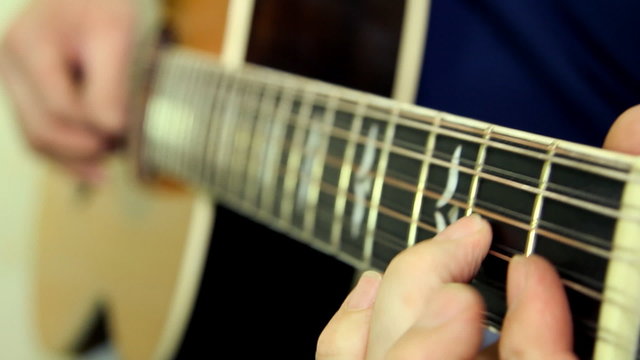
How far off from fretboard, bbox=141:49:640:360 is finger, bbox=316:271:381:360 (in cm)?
5

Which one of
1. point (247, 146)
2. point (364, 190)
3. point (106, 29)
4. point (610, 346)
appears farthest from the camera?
point (106, 29)

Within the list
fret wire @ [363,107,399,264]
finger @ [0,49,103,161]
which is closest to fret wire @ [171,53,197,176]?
finger @ [0,49,103,161]

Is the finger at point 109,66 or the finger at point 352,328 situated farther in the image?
the finger at point 109,66

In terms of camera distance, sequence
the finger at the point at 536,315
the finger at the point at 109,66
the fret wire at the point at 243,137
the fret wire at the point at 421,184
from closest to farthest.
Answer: the finger at the point at 536,315 → the fret wire at the point at 421,184 → the fret wire at the point at 243,137 → the finger at the point at 109,66

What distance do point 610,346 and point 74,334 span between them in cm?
91

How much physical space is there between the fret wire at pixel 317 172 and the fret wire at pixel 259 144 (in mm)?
80

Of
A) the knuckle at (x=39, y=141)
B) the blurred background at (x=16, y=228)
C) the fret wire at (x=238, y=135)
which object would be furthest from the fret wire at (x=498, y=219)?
the blurred background at (x=16, y=228)

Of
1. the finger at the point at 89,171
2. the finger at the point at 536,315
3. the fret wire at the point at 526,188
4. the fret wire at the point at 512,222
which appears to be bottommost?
the finger at the point at 89,171

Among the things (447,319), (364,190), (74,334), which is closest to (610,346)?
(447,319)

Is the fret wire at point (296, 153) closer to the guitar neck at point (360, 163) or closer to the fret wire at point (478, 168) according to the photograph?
the guitar neck at point (360, 163)

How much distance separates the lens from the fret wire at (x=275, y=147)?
0.50 metres

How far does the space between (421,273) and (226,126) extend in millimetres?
353

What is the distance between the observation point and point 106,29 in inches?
31.7

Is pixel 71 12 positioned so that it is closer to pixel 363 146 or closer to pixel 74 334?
pixel 74 334
